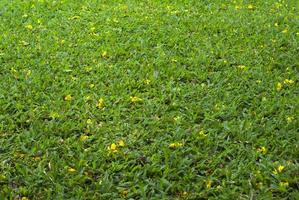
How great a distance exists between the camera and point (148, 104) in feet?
13.8

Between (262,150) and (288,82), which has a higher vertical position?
(288,82)

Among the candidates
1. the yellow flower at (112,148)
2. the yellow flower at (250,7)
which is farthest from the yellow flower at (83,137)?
the yellow flower at (250,7)

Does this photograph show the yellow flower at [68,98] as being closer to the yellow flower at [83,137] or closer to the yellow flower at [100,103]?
the yellow flower at [100,103]

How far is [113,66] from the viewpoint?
16.1 feet

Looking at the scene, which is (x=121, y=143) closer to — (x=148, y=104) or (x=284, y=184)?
(x=148, y=104)

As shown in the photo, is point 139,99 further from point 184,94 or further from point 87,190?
point 87,190

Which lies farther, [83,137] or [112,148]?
[83,137]

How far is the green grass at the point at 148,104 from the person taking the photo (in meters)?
3.25

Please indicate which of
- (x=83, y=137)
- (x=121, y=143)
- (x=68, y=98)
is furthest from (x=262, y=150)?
(x=68, y=98)

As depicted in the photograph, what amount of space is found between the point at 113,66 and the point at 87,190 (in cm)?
206

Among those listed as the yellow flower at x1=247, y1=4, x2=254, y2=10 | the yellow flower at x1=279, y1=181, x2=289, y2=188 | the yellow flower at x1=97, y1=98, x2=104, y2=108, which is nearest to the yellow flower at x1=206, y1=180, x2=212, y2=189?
the yellow flower at x1=279, y1=181, x2=289, y2=188

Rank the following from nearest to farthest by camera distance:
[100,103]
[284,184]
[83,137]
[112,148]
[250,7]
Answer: [284,184]
[112,148]
[83,137]
[100,103]
[250,7]

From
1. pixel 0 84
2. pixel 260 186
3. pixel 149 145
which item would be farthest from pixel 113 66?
pixel 260 186

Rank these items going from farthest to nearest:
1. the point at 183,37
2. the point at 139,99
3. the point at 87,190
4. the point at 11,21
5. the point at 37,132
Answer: the point at 11,21
the point at 183,37
the point at 139,99
the point at 37,132
the point at 87,190
